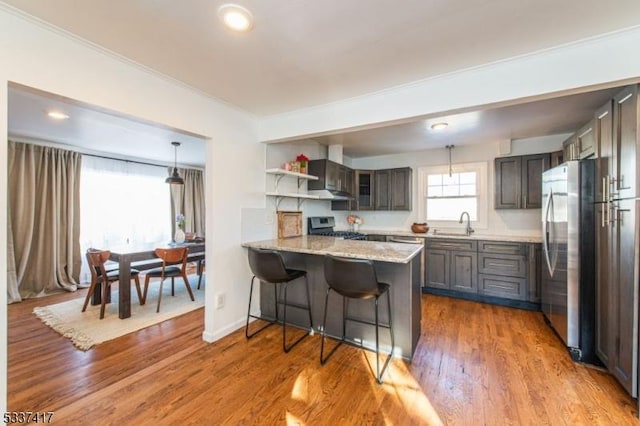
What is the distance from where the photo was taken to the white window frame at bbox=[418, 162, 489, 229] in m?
4.41

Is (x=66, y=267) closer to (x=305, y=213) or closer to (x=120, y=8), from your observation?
(x=305, y=213)

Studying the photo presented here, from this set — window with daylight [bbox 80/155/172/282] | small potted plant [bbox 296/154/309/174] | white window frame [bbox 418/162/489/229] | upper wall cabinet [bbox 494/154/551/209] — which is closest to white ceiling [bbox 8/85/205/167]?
window with daylight [bbox 80/155/172/282]

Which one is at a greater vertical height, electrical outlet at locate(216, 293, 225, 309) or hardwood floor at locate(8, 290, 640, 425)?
electrical outlet at locate(216, 293, 225, 309)

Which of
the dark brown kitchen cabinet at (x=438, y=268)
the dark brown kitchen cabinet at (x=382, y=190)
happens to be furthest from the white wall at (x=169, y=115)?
the dark brown kitchen cabinet at (x=438, y=268)

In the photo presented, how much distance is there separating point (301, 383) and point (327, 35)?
2.44 metres

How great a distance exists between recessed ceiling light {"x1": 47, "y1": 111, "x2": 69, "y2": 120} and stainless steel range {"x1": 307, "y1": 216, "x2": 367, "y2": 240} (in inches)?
127

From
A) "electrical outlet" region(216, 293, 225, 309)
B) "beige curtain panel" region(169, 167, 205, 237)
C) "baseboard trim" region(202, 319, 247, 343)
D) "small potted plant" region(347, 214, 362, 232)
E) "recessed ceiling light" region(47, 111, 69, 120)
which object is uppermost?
"recessed ceiling light" region(47, 111, 69, 120)

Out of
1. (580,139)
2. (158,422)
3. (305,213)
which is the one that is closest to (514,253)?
(580,139)

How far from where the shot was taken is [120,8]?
4.83ft

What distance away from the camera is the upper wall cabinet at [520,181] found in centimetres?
384

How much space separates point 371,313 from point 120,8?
281 cm

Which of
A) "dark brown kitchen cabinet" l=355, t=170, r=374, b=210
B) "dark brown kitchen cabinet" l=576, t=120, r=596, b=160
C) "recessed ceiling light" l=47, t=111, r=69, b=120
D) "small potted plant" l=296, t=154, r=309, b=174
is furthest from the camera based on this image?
"dark brown kitchen cabinet" l=355, t=170, r=374, b=210

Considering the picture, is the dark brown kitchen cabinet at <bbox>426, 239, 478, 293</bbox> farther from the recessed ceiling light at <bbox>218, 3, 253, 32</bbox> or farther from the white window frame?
the recessed ceiling light at <bbox>218, 3, 253, 32</bbox>

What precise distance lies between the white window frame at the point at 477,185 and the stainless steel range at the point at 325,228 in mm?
1240
